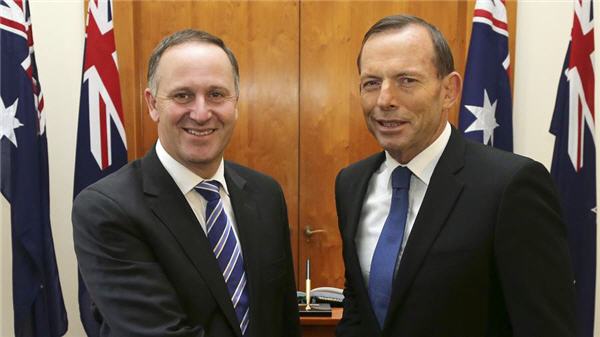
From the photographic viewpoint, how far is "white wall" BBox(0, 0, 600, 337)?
3.27m

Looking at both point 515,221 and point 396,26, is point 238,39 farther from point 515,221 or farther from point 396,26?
point 515,221

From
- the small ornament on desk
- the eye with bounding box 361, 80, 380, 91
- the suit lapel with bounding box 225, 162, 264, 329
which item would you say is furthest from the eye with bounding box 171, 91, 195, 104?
the small ornament on desk

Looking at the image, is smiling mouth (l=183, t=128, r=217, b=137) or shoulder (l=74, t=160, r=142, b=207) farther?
smiling mouth (l=183, t=128, r=217, b=137)

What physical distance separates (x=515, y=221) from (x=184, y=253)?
0.85 metres

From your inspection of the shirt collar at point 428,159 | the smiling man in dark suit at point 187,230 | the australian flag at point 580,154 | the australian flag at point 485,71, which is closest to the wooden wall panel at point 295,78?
the australian flag at point 485,71

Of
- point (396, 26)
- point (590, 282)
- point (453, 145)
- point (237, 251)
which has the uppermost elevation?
point (396, 26)

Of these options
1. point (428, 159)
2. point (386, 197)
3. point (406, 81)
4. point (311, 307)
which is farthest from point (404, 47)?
point (311, 307)

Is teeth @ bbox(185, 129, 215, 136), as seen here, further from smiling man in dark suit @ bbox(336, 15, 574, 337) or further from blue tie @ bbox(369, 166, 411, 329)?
blue tie @ bbox(369, 166, 411, 329)

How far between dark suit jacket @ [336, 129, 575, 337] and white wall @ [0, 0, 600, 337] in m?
2.07

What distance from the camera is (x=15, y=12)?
2.71 meters

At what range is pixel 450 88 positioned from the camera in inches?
62.2

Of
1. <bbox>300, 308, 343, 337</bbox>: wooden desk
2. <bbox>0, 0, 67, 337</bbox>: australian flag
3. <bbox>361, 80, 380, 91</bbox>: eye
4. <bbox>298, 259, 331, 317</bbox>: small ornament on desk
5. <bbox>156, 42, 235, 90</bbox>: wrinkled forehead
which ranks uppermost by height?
<bbox>156, 42, 235, 90</bbox>: wrinkled forehead

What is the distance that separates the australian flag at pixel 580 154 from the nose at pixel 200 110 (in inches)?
83.4

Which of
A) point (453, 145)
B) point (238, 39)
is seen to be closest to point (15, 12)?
point (238, 39)
